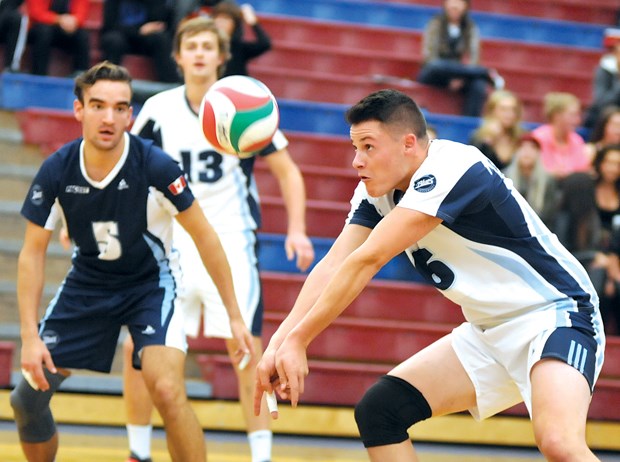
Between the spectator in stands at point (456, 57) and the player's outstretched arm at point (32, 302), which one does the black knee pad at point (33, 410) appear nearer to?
the player's outstretched arm at point (32, 302)

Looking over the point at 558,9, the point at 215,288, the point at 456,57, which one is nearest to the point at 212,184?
the point at 215,288

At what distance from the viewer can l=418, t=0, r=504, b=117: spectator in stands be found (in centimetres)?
1012

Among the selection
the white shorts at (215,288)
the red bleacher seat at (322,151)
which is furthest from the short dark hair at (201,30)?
the red bleacher seat at (322,151)

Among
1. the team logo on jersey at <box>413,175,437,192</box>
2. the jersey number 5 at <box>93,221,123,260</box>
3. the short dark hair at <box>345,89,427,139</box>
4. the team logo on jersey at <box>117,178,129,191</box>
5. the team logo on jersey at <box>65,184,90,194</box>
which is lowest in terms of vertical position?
the jersey number 5 at <box>93,221,123,260</box>

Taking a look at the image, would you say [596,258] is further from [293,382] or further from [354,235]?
[293,382]

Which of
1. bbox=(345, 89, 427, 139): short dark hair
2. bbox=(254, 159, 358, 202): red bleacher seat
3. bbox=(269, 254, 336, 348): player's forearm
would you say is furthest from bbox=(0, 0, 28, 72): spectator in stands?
bbox=(345, 89, 427, 139): short dark hair

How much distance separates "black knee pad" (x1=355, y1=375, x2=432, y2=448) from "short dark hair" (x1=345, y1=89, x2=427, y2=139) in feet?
3.18

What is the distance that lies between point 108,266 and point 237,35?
4180 mm

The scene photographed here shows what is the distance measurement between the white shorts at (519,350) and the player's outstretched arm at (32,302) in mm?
1777

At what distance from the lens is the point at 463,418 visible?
7617 millimetres

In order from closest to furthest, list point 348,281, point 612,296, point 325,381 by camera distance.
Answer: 1. point 348,281
2. point 325,381
3. point 612,296

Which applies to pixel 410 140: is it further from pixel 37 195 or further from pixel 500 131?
pixel 500 131

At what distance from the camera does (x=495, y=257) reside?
4.29m

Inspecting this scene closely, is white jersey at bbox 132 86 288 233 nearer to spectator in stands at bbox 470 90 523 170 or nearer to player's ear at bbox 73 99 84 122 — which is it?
player's ear at bbox 73 99 84 122
